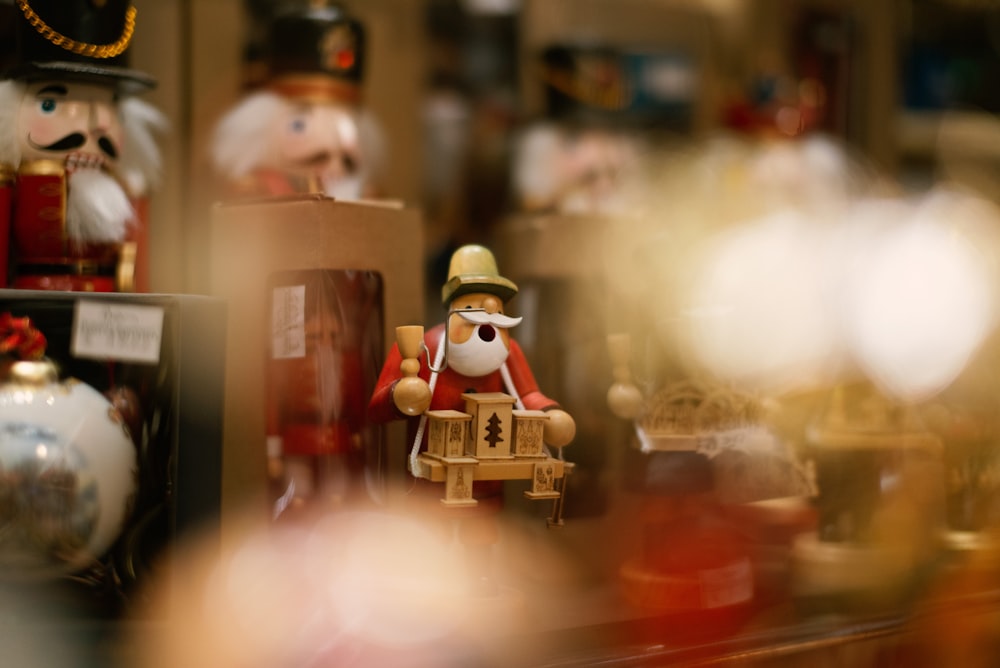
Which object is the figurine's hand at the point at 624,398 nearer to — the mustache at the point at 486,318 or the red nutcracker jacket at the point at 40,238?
the mustache at the point at 486,318

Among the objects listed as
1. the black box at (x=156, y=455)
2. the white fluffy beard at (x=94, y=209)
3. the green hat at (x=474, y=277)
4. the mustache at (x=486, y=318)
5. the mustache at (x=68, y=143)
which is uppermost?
the mustache at (x=68, y=143)

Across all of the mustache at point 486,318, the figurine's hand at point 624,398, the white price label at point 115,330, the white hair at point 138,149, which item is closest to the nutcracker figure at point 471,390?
the mustache at point 486,318

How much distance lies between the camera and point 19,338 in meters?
1.08

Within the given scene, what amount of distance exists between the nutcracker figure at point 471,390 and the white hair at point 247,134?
49 centimetres

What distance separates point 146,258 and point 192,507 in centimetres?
37

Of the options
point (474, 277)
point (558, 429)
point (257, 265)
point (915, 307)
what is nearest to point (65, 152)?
point (257, 265)

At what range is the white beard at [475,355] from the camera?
43.4 inches

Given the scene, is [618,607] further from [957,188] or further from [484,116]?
[957,188]

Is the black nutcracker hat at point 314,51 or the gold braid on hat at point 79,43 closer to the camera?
the gold braid on hat at point 79,43

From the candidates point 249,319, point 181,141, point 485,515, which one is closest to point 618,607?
point 485,515

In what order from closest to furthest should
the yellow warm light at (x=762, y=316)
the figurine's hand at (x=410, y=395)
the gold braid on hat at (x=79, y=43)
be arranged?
the figurine's hand at (x=410, y=395) → the gold braid on hat at (x=79, y=43) → the yellow warm light at (x=762, y=316)

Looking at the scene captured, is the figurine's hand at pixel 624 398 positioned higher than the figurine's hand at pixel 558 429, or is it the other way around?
the figurine's hand at pixel 624 398

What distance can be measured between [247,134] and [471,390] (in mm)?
621

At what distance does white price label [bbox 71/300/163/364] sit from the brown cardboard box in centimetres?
13
